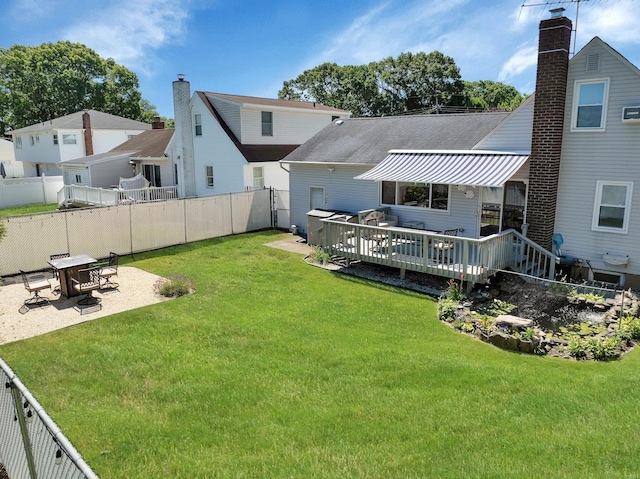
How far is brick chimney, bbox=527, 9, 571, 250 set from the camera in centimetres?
1259

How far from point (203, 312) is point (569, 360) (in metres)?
7.81

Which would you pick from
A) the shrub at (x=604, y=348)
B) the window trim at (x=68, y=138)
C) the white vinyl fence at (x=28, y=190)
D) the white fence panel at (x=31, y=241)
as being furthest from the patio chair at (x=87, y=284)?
the window trim at (x=68, y=138)

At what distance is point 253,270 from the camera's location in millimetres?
15016

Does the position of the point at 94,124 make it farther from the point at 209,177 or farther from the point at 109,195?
the point at 209,177

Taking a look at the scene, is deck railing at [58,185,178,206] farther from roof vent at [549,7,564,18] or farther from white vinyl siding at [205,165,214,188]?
roof vent at [549,7,564,18]

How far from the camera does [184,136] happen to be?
1055 inches

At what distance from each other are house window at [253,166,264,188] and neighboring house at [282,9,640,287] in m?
10.7

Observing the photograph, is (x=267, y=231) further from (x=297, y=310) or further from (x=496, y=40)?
(x=496, y=40)

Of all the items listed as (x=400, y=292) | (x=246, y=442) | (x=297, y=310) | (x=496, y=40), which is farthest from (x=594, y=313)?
(x=496, y=40)

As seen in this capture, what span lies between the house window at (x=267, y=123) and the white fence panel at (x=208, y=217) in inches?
294

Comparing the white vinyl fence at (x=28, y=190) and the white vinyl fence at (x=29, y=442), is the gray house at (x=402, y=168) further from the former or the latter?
the white vinyl fence at (x=28, y=190)

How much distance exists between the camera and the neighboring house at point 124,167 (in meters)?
30.8

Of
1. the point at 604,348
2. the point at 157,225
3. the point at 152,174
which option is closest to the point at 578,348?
the point at 604,348

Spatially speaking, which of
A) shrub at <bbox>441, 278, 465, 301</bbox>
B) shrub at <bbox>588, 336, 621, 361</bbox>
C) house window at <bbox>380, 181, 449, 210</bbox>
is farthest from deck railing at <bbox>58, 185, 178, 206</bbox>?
shrub at <bbox>588, 336, 621, 361</bbox>
